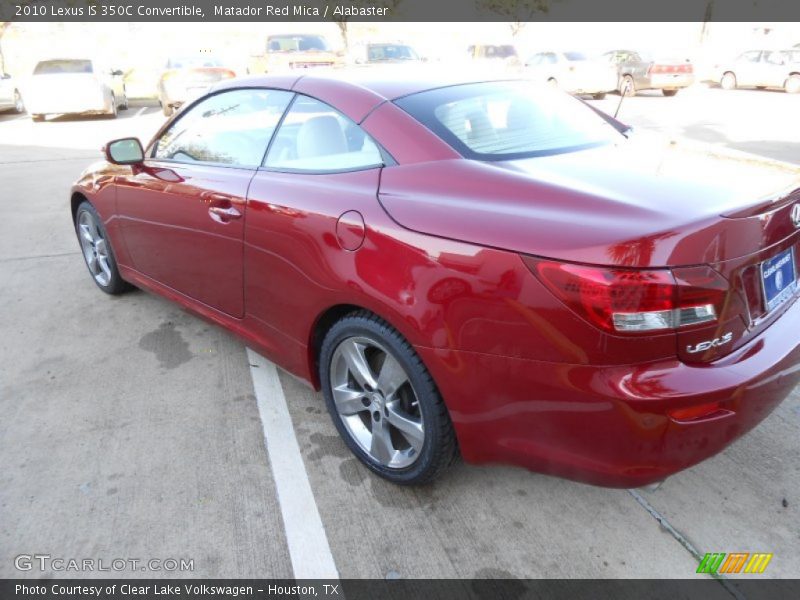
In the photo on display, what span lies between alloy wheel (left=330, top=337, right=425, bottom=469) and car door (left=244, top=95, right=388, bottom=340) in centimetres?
25

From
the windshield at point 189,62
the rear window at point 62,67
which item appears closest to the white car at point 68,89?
the rear window at point 62,67

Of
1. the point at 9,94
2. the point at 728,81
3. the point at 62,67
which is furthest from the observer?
the point at 728,81

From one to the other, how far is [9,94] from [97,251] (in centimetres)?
1467

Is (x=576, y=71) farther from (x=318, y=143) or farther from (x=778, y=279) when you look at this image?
(x=778, y=279)

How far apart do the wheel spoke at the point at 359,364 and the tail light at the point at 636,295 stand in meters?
0.95

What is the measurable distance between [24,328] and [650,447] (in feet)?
12.8

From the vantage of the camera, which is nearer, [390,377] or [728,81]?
[390,377]

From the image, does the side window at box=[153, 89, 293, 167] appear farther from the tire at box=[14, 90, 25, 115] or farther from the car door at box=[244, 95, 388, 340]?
the tire at box=[14, 90, 25, 115]

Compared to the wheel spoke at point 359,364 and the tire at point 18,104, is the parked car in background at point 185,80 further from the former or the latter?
the wheel spoke at point 359,364

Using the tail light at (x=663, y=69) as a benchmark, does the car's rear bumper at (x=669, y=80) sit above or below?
Answer: below

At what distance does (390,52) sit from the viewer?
1585 centimetres

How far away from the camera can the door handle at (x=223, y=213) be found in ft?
9.06
